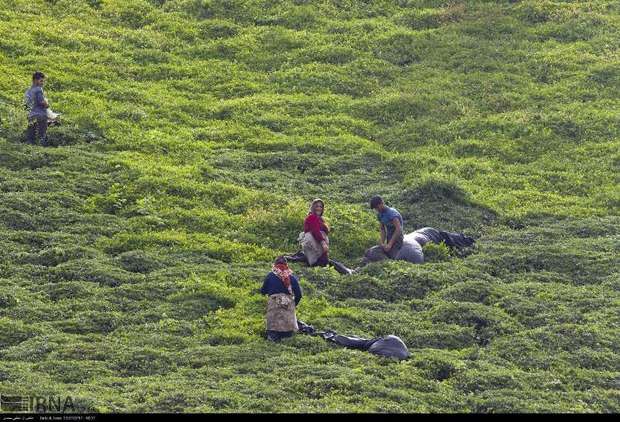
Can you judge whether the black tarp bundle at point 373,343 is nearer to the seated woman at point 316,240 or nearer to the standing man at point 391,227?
the seated woman at point 316,240

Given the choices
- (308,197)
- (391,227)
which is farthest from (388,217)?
(308,197)

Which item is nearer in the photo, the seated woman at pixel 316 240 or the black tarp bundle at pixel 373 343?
the black tarp bundle at pixel 373 343

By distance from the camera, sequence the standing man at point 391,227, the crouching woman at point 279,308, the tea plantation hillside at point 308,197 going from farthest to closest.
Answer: the standing man at point 391,227, the crouching woman at point 279,308, the tea plantation hillside at point 308,197

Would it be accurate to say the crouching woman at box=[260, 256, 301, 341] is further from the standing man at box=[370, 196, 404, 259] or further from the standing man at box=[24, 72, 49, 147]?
the standing man at box=[24, 72, 49, 147]

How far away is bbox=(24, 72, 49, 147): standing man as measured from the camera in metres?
33.4

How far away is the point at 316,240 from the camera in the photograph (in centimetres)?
2772

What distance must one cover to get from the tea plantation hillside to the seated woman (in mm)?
683

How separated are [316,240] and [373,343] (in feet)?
16.8

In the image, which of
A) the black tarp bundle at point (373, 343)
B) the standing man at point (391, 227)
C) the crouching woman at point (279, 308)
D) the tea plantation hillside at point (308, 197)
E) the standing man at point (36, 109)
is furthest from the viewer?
the standing man at point (36, 109)

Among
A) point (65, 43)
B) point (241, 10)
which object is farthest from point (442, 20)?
point (65, 43)

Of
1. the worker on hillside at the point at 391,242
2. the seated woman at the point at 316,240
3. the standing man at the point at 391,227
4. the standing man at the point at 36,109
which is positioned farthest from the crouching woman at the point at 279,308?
the standing man at the point at 36,109

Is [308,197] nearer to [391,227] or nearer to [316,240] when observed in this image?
[391,227]

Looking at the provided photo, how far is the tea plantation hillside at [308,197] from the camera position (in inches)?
861

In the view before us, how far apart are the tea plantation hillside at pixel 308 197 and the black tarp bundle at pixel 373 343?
303 mm
